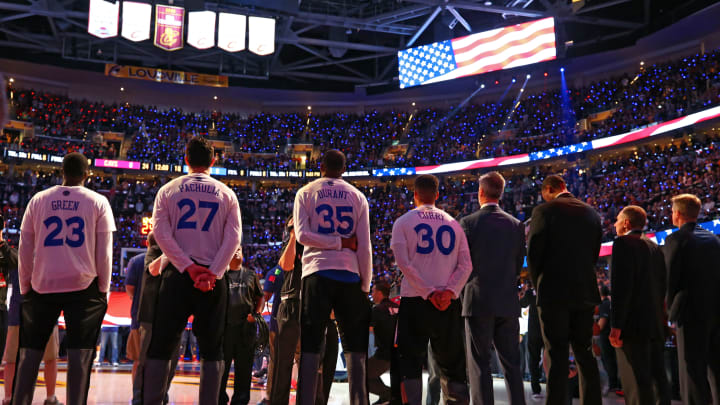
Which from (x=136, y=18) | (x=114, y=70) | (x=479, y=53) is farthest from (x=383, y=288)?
(x=114, y=70)

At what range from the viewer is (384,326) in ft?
22.7

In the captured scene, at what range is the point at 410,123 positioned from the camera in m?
37.5

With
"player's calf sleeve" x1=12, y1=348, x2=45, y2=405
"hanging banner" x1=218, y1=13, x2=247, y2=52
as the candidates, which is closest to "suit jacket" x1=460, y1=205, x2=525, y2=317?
"player's calf sleeve" x1=12, y1=348, x2=45, y2=405

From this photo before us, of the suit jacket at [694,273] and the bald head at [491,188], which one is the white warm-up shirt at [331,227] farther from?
the suit jacket at [694,273]

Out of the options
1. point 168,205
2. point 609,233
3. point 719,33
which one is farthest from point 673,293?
point 719,33

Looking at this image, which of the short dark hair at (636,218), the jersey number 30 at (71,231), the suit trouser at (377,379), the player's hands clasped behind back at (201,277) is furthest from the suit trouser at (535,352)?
the jersey number 30 at (71,231)

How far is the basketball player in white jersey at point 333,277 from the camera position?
4469 mm

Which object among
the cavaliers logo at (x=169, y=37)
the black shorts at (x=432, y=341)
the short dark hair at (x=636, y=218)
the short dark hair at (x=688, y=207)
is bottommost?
the black shorts at (x=432, y=341)

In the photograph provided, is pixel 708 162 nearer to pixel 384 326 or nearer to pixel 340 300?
pixel 384 326

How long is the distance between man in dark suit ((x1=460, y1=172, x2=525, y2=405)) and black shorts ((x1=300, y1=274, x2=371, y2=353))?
103cm

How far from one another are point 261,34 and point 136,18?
202 inches

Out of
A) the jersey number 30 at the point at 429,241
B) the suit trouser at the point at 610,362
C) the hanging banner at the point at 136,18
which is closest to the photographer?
the jersey number 30 at the point at 429,241

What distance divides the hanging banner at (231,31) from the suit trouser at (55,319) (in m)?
22.9

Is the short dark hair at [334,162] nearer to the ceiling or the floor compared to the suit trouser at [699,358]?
nearer to the ceiling
